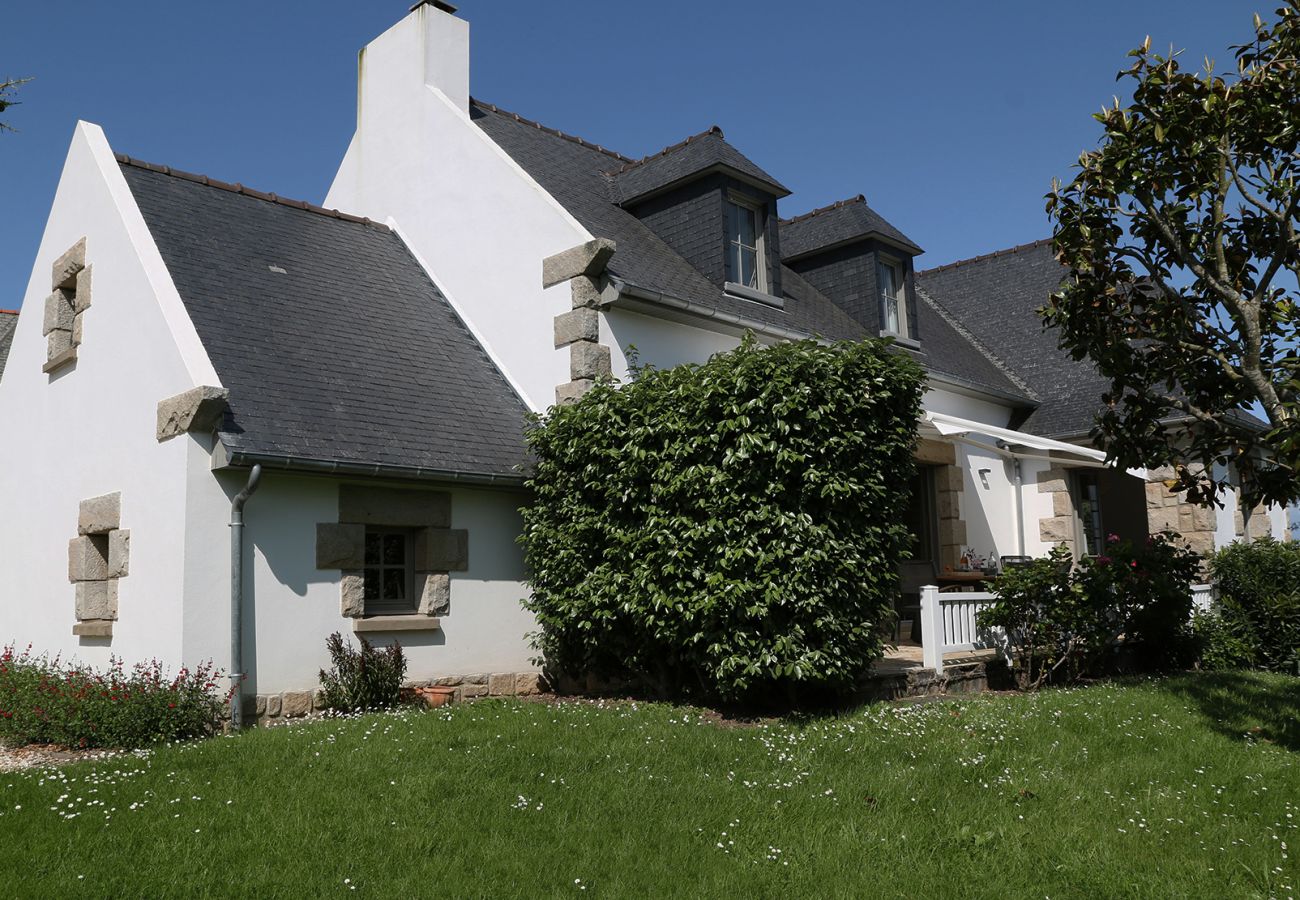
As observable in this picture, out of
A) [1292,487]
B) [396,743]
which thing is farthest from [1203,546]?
[396,743]

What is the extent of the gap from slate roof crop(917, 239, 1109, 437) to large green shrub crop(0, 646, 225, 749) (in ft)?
40.6

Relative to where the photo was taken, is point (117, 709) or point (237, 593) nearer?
point (117, 709)

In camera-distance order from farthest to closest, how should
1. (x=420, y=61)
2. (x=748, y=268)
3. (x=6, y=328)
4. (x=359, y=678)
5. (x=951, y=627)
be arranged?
(x=6, y=328), (x=420, y=61), (x=748, y=268), (x=951, y=627), (x=359, y=678)

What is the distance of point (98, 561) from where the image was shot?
415 inches

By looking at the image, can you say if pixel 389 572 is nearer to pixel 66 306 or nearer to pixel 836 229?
pixel 66 306

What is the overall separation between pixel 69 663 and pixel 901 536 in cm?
796

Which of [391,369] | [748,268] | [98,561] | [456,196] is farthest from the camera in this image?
[748,268]

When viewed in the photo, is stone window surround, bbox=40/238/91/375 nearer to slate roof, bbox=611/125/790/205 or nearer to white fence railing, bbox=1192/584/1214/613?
slate roof, bbox=611/125/790/205

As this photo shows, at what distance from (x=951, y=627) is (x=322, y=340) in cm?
683

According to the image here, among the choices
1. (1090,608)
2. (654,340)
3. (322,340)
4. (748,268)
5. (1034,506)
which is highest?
(748,268)

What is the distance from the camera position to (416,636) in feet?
33.5

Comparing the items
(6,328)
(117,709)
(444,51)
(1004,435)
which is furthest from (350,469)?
(6,328)

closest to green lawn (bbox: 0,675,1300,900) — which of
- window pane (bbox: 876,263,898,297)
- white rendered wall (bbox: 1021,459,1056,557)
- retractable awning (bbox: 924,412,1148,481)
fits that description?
retractable awning (bbox: 924,412,1148,481)

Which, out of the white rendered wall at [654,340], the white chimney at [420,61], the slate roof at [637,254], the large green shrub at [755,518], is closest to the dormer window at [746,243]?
the slate roof at [637,254]
